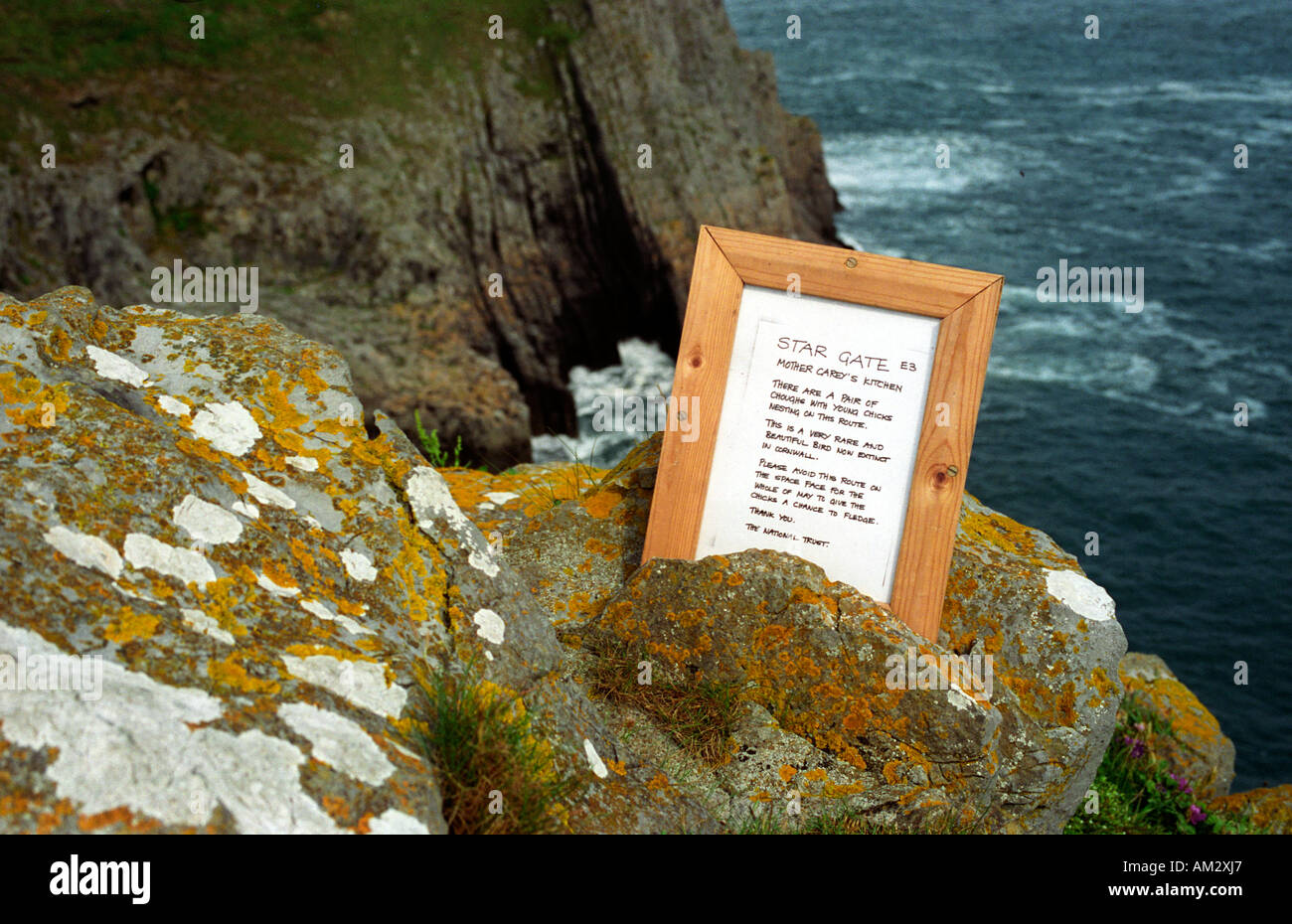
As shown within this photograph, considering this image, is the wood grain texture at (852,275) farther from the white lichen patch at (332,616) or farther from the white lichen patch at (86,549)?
the white lichen patch at (86,549)

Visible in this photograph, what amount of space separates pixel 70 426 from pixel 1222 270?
1746 inches

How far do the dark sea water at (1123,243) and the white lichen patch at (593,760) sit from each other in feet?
70.0

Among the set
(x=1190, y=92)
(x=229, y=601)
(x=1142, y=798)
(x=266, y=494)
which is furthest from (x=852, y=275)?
(x=1190, y=92)

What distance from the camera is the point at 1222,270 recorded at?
4044 centimetres

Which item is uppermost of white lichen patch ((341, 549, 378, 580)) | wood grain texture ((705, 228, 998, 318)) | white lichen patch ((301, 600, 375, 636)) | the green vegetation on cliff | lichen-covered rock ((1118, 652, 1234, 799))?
the green vegetation on cliff

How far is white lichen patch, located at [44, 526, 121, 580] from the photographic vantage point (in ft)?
11.0

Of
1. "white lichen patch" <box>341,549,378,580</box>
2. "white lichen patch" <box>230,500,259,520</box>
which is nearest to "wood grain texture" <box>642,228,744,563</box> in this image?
"white lichen patch" <box>341,549,378,580</box>

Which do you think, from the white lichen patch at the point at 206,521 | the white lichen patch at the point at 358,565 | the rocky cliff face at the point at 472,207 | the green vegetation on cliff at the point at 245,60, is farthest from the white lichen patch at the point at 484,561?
the green vegetation on cliff at the point at 245,60

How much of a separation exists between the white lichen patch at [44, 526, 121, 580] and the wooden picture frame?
278cm

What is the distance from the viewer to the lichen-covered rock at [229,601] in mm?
2906

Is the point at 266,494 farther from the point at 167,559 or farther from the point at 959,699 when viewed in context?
the point at 959,699

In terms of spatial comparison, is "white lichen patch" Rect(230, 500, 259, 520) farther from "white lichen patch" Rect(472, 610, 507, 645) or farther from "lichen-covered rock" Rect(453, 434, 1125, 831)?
"lichen-covered rock" Rect(453, 434, 1125, 831)

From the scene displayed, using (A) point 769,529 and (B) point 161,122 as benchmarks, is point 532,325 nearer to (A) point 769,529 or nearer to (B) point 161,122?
(B) point 161,122

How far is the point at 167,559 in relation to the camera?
355 centimetres
